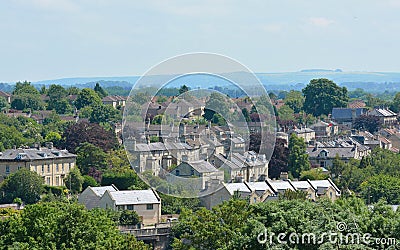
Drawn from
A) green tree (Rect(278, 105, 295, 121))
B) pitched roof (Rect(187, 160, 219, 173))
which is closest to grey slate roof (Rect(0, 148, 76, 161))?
pitched roof (Rect(187, 160, 219, 173))

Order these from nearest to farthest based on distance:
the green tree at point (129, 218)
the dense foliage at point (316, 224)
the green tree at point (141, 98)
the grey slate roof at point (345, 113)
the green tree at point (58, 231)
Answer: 1. the dense foliage at point (316, 224)
2. the green tree at point (58, 231)
3. the green tree at point (141, 98)
4. the green tree at point (129, 218)
5. the grey slate roof at point (345, 113)

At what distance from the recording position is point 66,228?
26.3m

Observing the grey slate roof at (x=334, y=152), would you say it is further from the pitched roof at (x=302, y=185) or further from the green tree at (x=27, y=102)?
the green tree at (x=27, y=102)

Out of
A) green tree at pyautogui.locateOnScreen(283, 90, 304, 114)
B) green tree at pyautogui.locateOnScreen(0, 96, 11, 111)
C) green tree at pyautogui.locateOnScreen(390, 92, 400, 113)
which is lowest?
green tree at pyautogui.locateOnScreen(0, 96, 11, 111)

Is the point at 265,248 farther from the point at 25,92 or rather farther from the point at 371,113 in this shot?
the point at 25,92

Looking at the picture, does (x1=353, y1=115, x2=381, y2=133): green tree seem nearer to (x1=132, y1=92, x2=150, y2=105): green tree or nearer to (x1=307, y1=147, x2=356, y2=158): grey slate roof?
(x1=307, y1=147, x2=356, y2=158): grey slate roof

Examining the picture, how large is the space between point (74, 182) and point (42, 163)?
2.43m

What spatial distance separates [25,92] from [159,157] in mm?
75210

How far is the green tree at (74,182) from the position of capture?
50.6 metres

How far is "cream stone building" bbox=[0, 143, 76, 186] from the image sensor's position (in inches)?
2046

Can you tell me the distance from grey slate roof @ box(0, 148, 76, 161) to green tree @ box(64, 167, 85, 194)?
79.7 inches

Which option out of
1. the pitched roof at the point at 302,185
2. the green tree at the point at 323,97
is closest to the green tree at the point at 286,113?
the green tree at the point at 323,97

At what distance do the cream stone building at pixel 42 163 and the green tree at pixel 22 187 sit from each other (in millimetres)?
2924

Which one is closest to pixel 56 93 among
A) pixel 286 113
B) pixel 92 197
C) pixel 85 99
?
pixel 85 99
